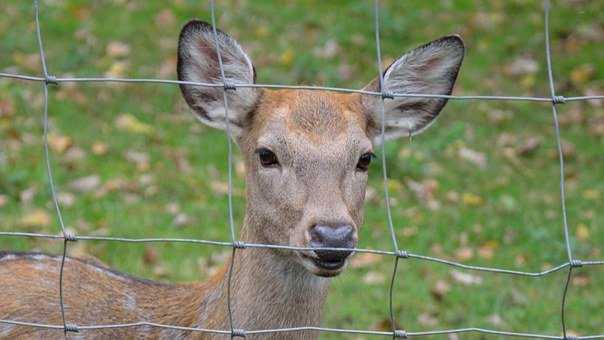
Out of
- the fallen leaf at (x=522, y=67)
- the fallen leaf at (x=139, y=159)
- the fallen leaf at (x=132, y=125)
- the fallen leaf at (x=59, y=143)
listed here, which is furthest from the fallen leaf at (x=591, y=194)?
the fallen leaf at (x=59, y=143)

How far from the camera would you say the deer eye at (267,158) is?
15.1 ft

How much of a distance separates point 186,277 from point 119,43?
523 centimetres

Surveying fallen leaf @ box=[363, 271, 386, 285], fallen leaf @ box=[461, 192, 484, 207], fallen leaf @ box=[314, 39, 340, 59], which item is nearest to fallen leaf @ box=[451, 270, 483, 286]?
fallen leaf @ box=[363, 271, 386, 285]

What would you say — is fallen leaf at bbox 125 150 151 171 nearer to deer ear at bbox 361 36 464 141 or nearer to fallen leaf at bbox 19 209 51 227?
fallen leaf at bbox 19 209 51 227

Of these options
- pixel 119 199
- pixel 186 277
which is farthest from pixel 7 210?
pixel 186 277

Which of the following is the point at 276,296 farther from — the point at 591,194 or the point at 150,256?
the point at 591,194

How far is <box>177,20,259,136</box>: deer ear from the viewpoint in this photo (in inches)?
187

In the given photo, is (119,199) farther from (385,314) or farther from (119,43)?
(119,43)

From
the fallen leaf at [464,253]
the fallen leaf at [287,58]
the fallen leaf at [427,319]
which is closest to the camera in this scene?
the fallen leaf at [427,319]

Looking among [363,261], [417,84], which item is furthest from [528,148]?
[417,84]

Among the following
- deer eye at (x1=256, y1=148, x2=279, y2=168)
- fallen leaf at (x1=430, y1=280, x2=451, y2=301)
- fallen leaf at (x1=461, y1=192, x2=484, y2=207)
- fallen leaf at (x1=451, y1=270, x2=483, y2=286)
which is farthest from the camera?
fallen leaf at (x1=461, y1=192, x2=484, y2=207)

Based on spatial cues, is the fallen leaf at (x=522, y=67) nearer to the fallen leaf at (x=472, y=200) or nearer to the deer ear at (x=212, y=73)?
the fallen leaf at (x=472, y=200)

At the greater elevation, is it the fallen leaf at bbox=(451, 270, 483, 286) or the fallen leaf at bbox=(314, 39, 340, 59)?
the fallen leaf at bbox=(314, 39, 340, 59)

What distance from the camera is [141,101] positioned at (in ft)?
36.0
